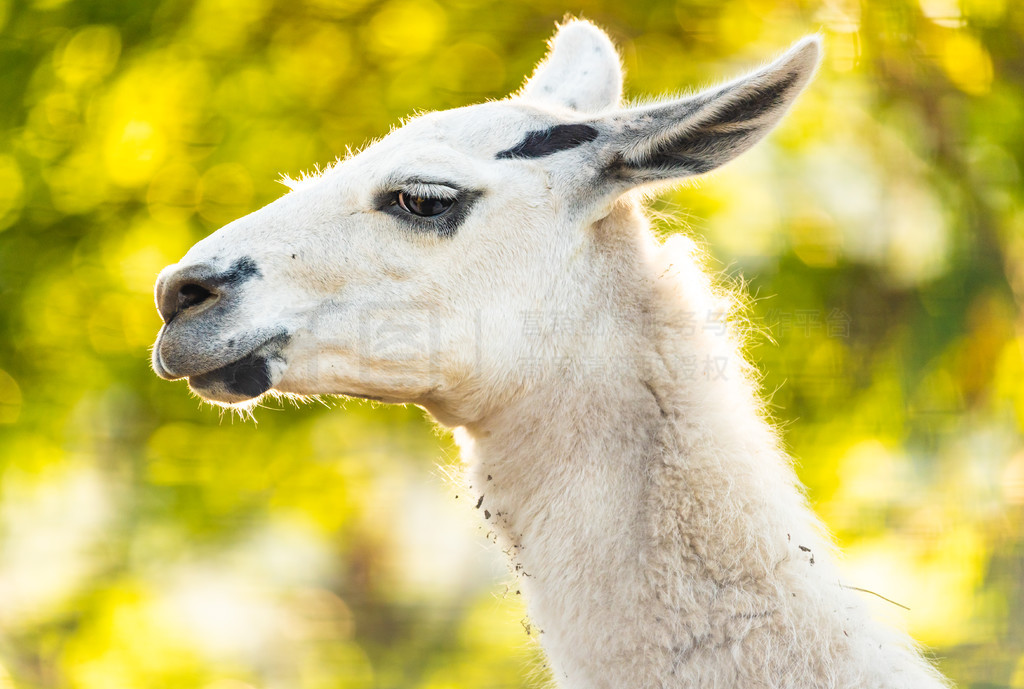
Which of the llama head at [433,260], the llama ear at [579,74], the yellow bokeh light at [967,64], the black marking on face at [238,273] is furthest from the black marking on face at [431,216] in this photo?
the yellow bokeh light at [967,64]

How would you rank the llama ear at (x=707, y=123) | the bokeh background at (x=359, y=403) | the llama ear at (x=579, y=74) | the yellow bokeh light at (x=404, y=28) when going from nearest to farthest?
the llama ear at (x=707, y=123) → the llama ear at (x=579, y=74) → the bokeh background at (x=359, y=403) → the yellow bokeh light at (x=404, y=28)

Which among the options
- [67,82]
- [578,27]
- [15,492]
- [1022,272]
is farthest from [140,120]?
[1022,272]

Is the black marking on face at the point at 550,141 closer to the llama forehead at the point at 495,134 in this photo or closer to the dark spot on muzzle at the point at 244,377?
the llama forehead at the point at 495,134

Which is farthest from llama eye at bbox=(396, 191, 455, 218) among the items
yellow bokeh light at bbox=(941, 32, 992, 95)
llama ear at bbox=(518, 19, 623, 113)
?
yellow bokeh light at bbox=(941, 32, 992, 95)

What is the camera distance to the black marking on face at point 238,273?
195cm

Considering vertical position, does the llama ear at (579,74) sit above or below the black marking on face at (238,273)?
above

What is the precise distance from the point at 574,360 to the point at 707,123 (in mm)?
595

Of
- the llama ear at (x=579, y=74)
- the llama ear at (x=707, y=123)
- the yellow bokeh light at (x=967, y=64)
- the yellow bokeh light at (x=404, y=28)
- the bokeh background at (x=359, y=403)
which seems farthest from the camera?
the yellow bokeh light at (x=967, y=64)

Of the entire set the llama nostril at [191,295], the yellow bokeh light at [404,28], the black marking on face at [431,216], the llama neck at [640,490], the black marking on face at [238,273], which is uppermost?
the black marking on face at [431,216]

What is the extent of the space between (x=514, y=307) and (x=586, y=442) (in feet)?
1.14

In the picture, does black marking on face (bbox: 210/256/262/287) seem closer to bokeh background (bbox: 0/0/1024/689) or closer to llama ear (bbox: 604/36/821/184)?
llama ear (bbox: 604/36/821/184)

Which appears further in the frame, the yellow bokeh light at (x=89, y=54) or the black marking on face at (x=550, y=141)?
the yellow bokeh light at (x=89, y=54)

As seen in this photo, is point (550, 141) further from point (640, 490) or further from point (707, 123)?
point (640, 490)

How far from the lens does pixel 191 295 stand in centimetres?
199
